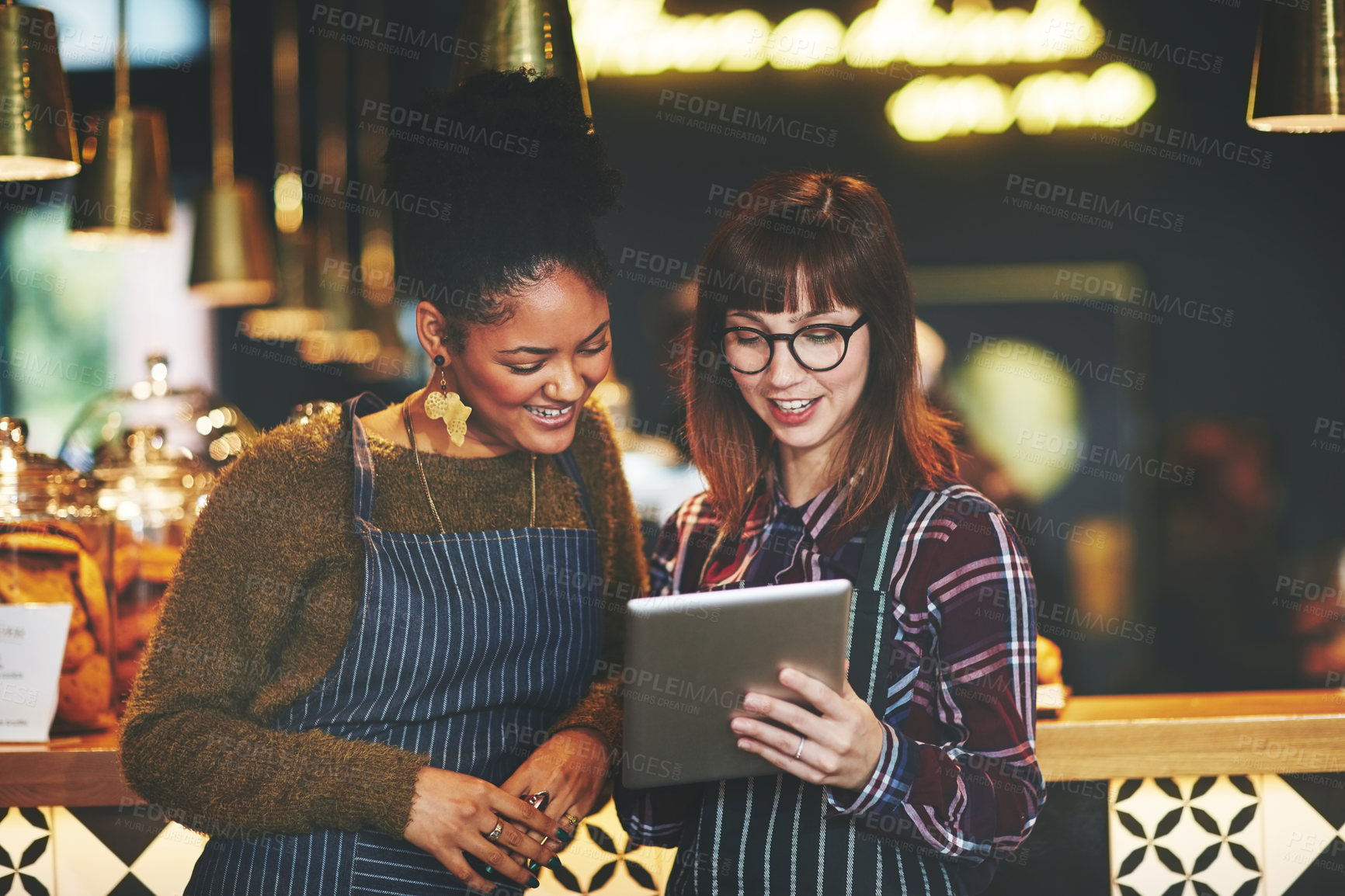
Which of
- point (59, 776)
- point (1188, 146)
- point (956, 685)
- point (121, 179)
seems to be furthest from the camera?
point (1188, 146)

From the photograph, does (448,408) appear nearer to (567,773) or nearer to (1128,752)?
(567,773)

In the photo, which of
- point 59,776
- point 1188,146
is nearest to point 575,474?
point 59,776

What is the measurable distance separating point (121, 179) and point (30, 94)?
1457mm

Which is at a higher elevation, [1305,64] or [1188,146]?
[1188,146]

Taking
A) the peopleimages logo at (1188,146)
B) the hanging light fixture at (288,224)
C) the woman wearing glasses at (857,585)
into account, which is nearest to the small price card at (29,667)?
the woman wearing glasses at (857,585)

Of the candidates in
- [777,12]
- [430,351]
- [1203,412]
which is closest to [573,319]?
[430,351]

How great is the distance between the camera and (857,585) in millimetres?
1634

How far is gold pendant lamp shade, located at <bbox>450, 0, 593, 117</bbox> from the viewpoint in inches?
71.0

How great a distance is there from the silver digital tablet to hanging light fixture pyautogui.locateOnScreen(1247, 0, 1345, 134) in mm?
1201

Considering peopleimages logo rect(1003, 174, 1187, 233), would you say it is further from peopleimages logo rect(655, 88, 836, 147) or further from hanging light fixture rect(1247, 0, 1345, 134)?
hanging light fixture rect(1247, 0, 1345, 134)

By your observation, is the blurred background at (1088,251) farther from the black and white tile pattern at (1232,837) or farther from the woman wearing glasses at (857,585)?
the woman wearing glasses at (857,585)

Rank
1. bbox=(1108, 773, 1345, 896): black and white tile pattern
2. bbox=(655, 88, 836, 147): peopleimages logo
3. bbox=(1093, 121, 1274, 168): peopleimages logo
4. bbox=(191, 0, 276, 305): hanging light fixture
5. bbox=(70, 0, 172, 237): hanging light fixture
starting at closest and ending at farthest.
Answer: bbox=(1108, 773, 1345, 896): black and white tile pattern
bbox=(70, 0, 172, 237): hanging light fixture
bbox=(191, 0, 276, 305): hanging light fixture
bbox=(1093, 121, 1274, 168): peopleimages logo
bbox=(655, 88, 836, 147): peopleimages logo

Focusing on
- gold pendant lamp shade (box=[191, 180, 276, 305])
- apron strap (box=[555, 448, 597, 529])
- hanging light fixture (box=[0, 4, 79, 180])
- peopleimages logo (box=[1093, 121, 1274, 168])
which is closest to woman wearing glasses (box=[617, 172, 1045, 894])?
apron strap (box=[555, 448, 597, 529])

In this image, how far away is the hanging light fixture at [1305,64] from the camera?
1938 millimetres
